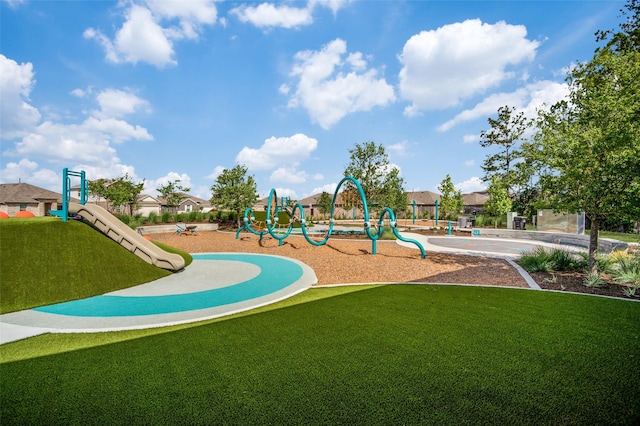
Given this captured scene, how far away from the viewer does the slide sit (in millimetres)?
9391

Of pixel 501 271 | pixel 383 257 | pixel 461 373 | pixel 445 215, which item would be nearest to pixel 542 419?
pixel 461 373

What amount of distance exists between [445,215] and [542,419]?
165ft

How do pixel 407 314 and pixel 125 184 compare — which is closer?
pixel 407 314

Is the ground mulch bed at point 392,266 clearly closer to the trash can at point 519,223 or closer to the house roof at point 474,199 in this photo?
the trash can at point 519,223

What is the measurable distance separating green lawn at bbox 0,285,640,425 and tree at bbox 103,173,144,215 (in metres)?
32.2

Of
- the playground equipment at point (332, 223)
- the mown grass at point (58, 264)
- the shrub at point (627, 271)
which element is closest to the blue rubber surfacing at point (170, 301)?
the mown grass at point (58, 264)

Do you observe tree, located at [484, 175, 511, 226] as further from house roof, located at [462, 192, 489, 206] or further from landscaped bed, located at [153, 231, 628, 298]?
house roof, located at [462, 192, 489, 206]

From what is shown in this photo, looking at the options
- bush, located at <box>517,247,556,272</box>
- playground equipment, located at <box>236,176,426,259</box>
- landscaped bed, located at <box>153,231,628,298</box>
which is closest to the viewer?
landscaped bed, located at <box>153,231,628,298</box>

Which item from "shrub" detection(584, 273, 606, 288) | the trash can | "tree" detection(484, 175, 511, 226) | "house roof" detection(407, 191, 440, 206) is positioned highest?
"house roof" detection(407, 191, 440, 206)

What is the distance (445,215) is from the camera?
49281mm

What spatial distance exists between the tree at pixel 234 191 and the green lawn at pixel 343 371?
962 inches

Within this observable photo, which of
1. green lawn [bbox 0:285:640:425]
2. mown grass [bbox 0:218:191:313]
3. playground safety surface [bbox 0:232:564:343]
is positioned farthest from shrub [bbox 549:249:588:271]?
mown grass [bbox 0:218:191:313]

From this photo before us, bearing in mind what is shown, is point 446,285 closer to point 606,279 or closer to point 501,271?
point 501,271

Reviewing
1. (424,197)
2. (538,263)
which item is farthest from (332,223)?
(424,197)
